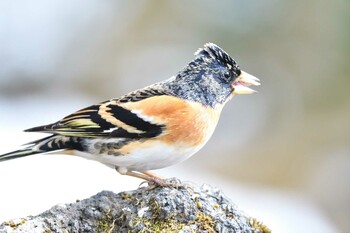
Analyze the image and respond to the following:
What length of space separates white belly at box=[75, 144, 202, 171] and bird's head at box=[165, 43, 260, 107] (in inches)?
19.3

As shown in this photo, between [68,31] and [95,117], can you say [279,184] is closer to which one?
[68,31]

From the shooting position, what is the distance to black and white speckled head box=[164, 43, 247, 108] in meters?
4.33

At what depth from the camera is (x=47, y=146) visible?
13.1ft

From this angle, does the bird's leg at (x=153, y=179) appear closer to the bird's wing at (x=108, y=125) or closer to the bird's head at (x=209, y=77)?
the bird's wing at (x=108, y=125)

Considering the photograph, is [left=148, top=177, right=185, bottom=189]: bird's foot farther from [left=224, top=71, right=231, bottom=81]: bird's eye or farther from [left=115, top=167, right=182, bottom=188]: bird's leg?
[left=224, top=71, right=231, bottom=81]: bird's eye

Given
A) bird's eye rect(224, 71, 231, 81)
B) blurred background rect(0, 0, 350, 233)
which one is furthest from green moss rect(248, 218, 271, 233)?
blurred background rect(0, 0, 350, 233)

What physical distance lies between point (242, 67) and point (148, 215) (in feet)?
24.0

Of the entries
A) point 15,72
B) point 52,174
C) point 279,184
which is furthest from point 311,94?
point 52,174

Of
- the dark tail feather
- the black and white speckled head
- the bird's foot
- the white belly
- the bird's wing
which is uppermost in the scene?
the black and white speckled head

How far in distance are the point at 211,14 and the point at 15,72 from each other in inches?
119

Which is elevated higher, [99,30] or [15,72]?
[99,30]

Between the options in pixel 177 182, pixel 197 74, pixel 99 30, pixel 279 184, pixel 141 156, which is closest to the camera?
pixel 177 182

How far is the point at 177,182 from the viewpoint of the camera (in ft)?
11.9

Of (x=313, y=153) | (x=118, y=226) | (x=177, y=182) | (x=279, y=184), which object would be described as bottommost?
(x=118, y=226)
